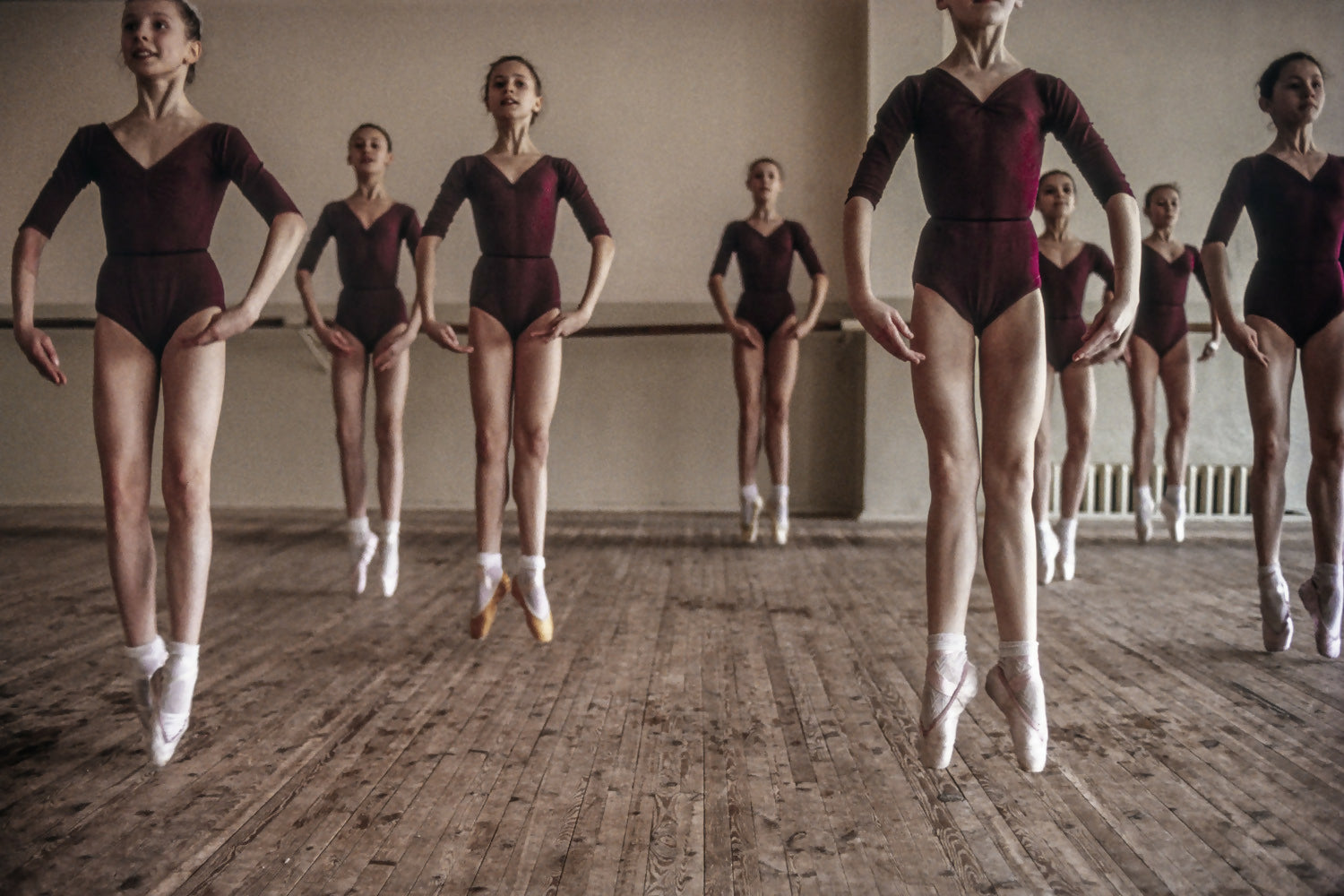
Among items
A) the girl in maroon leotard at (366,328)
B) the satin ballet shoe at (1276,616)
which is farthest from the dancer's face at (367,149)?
the satin ballet shoe at (1276,616)

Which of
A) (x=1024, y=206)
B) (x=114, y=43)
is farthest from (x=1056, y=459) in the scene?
(x=114, y=43)

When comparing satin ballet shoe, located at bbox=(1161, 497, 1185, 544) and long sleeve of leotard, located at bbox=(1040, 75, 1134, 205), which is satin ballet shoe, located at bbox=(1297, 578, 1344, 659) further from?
satin ballet shoe, located at bbox=(1161, 497, 1185, 544)

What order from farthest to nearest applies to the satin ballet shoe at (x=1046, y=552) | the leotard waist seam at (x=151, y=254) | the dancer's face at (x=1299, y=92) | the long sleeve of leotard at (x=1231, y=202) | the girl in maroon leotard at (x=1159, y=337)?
the girl in maroon leotard at (x=1159, y=337), the satin ballet shoe at (x=1046, y=552), the long sleeve of leotard at (x=1231, y=202), the dancer's face at (x=1299, y=92), the leotard waist seam at (x=151, y=254)

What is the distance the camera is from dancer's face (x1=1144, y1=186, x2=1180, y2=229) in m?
4.94

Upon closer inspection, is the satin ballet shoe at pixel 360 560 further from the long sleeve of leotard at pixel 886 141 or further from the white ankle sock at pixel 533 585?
the long sleeve of leotard at pixel 886 141

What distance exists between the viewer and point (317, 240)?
4.16 meters

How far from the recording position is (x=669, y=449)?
21.9 ft

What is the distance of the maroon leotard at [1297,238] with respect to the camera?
2.84 metres

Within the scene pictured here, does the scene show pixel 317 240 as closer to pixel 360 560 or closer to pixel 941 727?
pixel 360 560

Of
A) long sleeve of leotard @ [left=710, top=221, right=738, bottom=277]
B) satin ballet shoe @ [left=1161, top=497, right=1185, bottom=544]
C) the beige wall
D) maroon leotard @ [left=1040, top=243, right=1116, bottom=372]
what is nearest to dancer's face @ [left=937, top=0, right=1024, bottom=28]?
maroon leotard @ [left=1040, top=243, right=1116, bottom=372]

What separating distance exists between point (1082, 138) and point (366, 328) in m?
2.90

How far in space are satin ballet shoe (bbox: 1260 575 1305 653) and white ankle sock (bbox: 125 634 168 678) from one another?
2897 mm

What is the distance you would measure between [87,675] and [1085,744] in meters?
2.49

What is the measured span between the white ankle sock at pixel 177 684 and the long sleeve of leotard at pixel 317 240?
2284mm
